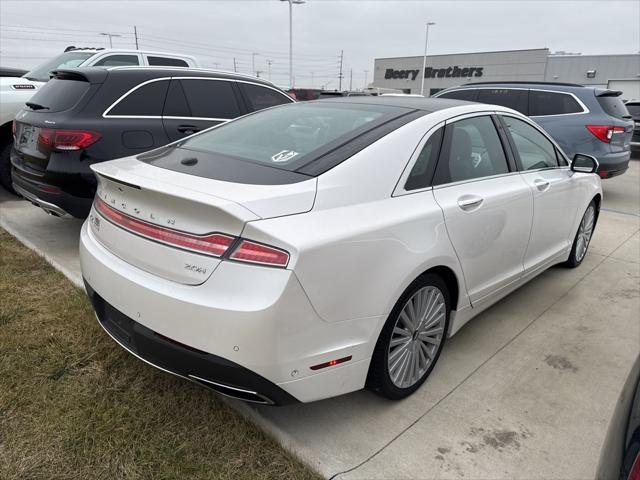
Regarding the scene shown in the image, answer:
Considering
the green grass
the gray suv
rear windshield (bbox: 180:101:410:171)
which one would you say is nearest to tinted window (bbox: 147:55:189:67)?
the gray suv

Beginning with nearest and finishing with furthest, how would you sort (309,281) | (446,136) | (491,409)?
(309,281) < (491,409) < (446,136)

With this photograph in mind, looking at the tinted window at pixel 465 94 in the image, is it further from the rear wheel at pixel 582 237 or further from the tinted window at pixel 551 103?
the rear wheel at pixel 582 237

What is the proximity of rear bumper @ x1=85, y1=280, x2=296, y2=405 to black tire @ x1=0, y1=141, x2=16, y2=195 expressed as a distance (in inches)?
196

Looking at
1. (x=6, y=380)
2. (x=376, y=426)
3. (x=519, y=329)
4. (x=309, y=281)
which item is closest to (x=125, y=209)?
(x=309, y=281)

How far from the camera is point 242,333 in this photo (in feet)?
6.05

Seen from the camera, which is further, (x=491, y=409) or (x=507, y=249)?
(x=507, y=249)

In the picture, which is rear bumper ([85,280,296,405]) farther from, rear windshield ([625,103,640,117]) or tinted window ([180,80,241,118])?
rear windshield ([625,103,640,117])

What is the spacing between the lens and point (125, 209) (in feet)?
7.43

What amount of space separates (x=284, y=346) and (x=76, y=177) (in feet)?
10.0

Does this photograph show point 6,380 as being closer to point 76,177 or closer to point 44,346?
point 44,346

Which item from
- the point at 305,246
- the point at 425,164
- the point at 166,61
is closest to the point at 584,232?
the point at 425,164

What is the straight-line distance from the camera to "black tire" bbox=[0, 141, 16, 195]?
19.6ft

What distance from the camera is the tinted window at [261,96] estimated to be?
5.64 meters

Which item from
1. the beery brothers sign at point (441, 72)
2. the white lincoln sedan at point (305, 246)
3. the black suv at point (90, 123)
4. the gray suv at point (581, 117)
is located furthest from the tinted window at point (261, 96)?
the beery brothers sign at point (441, 72)
